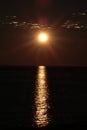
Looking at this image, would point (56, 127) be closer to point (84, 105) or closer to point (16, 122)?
point (16, 122)

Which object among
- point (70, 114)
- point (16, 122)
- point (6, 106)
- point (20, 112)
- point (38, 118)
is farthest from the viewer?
point (6, 106)

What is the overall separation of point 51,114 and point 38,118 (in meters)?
6.80

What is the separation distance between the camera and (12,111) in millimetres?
79500

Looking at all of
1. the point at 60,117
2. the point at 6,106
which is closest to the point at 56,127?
the point at 60,117

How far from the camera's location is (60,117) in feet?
227

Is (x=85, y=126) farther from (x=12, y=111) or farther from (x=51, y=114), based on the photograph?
(x=12, y=111)

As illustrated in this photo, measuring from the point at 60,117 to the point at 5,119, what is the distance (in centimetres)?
1116

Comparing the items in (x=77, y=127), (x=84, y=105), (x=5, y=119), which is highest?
(x=84, y=105)

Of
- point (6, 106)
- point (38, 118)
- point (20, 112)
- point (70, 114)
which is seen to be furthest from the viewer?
point (6, 106)

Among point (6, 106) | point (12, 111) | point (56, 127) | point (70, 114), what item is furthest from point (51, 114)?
point (56, 127)

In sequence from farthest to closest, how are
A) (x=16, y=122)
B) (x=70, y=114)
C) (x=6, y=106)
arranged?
1. (x=6, y=106)
2. (x=70, y=114)
3. (x=16, y=122)

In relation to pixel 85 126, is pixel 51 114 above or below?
above

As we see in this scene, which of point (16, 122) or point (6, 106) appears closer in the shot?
point (16, 122)

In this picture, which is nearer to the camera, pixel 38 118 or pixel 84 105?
pixel 38 118
